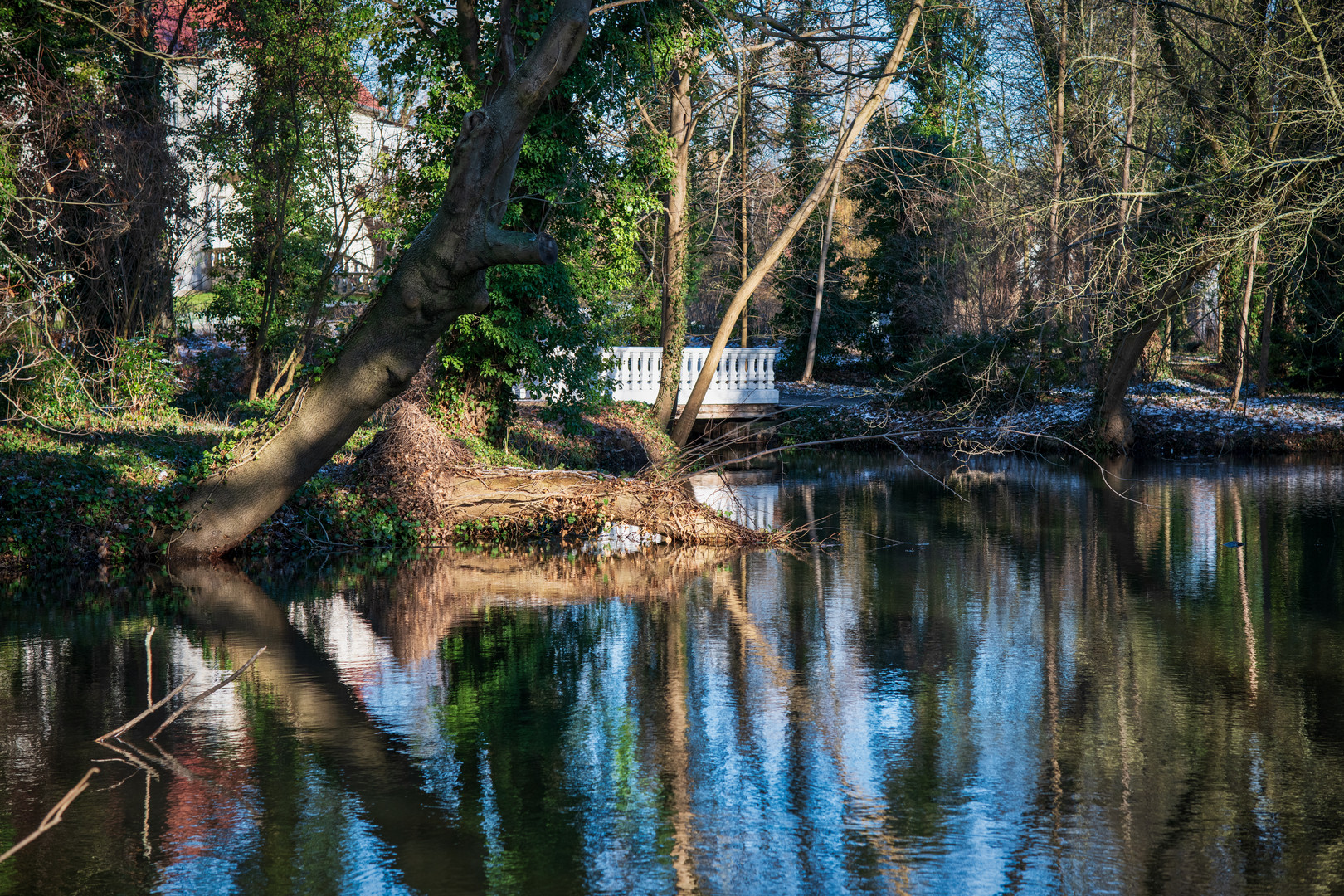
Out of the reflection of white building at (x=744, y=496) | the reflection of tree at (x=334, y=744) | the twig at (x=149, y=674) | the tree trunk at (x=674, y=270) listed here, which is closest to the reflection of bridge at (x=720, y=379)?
the tree trunk at (x=674, y=270)

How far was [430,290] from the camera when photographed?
10867 millimetres

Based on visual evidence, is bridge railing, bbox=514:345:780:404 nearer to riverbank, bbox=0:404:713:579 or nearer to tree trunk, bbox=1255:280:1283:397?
riverbank, bbox=0:404:713:579

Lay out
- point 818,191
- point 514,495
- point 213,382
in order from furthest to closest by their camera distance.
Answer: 1. point 213,382
2. point 818,191
3. point 514,495

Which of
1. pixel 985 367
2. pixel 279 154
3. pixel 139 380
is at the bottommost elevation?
pixel 139 380

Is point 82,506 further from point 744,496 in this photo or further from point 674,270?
point 674,270

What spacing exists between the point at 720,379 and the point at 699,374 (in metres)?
1.85

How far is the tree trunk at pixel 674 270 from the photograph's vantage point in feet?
76.3

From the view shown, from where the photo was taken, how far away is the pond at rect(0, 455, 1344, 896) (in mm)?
5016

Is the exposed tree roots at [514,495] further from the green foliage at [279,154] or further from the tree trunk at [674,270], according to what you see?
the green foliage at [279,154]

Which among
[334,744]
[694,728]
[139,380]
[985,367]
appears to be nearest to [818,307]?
[985,367]

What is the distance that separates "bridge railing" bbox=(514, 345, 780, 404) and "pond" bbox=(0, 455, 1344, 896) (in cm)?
1354

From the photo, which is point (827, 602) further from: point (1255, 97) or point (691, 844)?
point (1255, 97)

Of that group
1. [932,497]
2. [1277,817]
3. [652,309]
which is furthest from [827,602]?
[652,309]

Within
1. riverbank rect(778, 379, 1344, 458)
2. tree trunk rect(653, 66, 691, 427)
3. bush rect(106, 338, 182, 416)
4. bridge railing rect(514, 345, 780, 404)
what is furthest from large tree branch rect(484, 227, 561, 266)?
riverbank rect(778, 379, 1344, 458)
